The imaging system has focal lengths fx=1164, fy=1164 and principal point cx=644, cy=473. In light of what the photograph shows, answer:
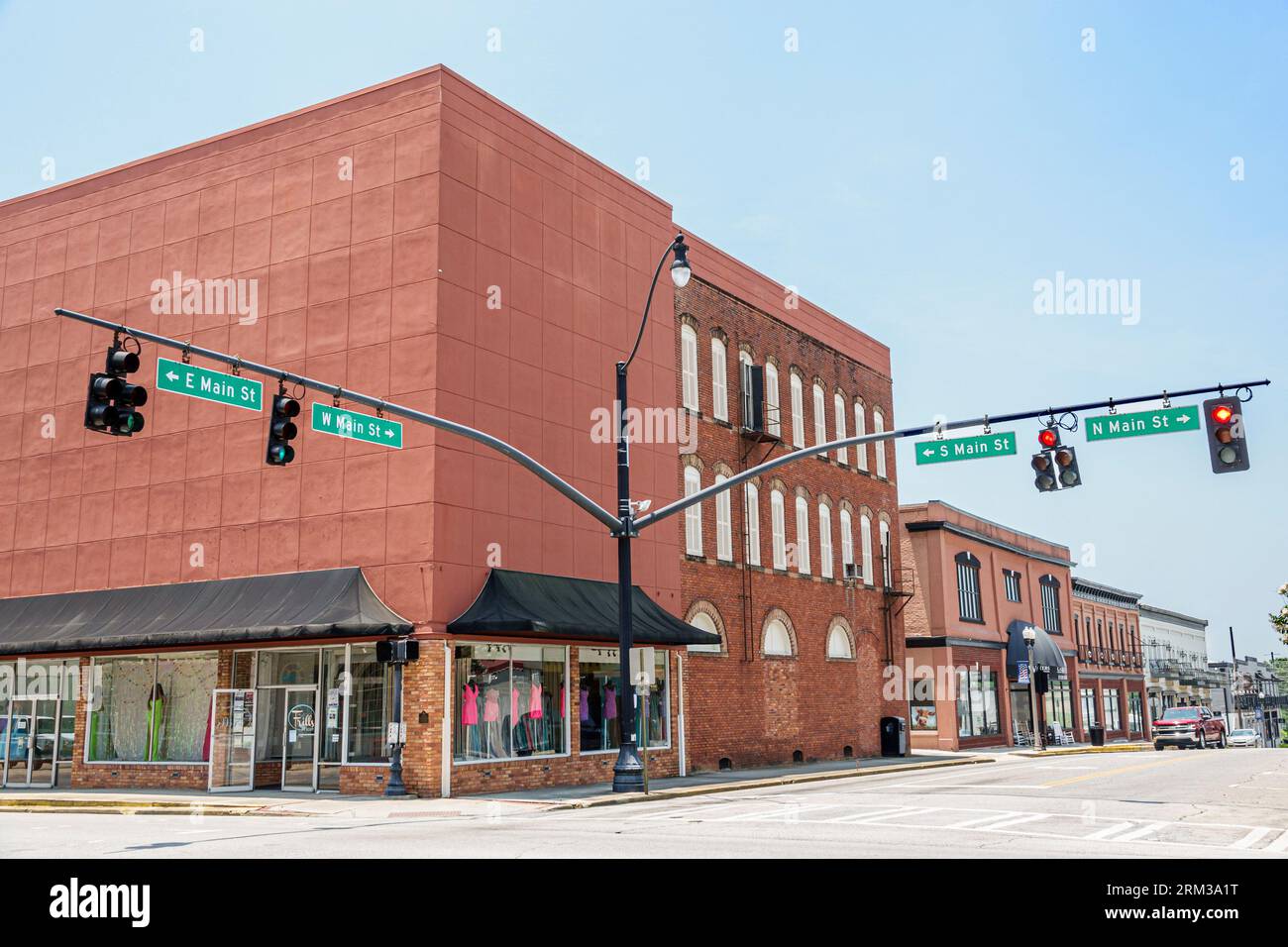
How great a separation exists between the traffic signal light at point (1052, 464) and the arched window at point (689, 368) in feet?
45.4

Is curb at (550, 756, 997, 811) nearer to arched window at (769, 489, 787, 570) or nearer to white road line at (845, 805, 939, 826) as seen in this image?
white road line at (845, 805, 939, 826)

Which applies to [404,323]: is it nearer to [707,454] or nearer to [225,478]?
[225,478]

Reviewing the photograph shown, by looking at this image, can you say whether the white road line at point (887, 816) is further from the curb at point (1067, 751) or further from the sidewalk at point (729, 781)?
the curb at point (1067, 751)

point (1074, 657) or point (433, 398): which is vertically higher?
point (433, 398)

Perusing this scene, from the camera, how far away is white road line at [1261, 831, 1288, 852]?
41.0 feet

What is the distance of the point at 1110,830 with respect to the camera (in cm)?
1453

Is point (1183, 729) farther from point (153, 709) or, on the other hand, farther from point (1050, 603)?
point (153, 709)

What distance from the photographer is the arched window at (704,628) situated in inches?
1227

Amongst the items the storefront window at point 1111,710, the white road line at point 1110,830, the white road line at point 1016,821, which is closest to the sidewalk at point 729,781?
the white road line at point 1016,821

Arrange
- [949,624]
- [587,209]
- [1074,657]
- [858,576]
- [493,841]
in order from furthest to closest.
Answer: [1074,657], [949,624], [858,576], [587,209], [493,841]

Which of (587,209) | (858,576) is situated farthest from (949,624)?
(587,209)

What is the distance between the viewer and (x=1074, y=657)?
215 feet

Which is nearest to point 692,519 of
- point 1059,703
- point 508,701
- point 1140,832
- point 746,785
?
point 746,785
